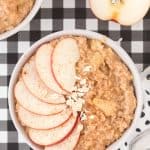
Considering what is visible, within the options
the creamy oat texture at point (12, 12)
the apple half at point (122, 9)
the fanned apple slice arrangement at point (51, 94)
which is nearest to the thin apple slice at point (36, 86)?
the fanned apple slice arrangement at point (51, 94)

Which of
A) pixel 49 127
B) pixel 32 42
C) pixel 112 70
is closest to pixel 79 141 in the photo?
pixel 49 127

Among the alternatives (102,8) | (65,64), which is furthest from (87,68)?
(102,8)

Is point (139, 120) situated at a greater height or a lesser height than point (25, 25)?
lesser

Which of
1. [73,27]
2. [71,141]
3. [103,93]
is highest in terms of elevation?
[73,27]

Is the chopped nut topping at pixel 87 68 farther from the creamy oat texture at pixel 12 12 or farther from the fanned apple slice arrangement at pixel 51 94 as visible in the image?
the creamy oat texture at pixel 12 12

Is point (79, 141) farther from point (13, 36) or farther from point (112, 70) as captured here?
point (13, 36)

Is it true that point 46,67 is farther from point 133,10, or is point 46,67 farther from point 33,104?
point 133,10
